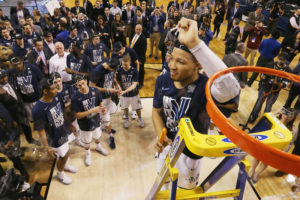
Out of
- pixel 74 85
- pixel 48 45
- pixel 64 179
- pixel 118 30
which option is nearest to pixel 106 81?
pixel 74 85

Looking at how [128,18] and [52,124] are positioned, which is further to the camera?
[128,18]

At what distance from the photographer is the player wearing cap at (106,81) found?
379 centimetres

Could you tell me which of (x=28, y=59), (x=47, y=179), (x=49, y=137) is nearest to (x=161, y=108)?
(x=49, y=137)

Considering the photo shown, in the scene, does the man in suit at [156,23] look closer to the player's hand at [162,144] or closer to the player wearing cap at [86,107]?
the player wearing cap at [86,107]

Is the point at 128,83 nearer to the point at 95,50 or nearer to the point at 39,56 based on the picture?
the point at 95,50

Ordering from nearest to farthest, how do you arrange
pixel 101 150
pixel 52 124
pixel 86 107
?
pixel 52 124 < pixel 86 107 < pixel 101 150

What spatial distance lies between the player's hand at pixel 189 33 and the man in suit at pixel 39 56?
13.8 feet

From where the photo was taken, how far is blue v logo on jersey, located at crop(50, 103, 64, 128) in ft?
9.38

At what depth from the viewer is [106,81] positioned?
3.91 metres

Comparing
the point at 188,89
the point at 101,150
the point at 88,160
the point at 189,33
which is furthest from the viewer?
the point at 101,150

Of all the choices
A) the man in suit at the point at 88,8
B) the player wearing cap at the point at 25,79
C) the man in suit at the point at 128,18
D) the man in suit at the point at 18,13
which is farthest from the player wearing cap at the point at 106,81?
the man in suit at the point at 88,8

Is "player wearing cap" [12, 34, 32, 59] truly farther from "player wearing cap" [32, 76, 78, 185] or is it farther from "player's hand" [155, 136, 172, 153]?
"player's hand" [155, 136, 172, 153]

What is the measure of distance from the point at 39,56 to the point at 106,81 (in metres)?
1.87

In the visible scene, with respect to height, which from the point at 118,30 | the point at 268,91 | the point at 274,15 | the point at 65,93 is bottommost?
the point at 65,93
